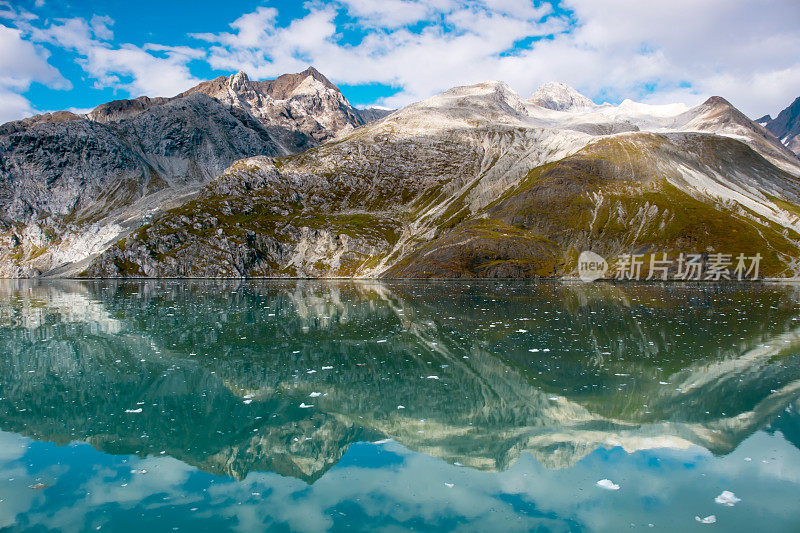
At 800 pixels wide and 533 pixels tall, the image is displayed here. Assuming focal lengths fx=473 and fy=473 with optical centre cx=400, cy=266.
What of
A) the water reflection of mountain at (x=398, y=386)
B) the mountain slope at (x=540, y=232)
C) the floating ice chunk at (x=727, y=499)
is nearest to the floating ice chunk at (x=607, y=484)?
the water reflection of mountain at (x=398, y=386)

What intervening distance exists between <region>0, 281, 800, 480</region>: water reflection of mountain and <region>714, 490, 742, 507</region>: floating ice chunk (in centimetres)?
342

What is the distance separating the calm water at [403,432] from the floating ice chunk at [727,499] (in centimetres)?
20

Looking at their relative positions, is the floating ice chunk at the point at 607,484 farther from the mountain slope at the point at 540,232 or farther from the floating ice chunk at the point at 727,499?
the mountain slope at the point at 540,232

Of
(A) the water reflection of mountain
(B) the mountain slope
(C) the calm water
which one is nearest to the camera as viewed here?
(C) the calm water

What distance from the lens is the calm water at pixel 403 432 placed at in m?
12.8

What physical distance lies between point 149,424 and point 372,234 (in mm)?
170797

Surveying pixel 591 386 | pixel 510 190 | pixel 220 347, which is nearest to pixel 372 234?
pixel 510 190

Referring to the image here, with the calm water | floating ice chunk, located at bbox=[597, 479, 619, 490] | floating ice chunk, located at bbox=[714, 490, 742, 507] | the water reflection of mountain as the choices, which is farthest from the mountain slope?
floating ice chunk, located at bbox=[714, 490, 742, 507]

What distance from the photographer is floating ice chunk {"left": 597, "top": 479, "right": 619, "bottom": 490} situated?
13.8 m

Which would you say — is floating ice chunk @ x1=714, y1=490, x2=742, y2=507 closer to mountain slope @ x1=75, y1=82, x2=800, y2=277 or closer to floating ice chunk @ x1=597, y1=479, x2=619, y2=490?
floating ice chunk @ x1=597, y1=479, x2=619, y2=490

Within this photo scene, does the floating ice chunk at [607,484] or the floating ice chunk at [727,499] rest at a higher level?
the floating ice chunk at [727,499]

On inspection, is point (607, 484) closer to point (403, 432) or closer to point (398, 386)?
point (403, 432)

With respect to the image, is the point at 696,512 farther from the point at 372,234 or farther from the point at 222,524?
the point at 372,234

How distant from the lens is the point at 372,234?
188750mm
